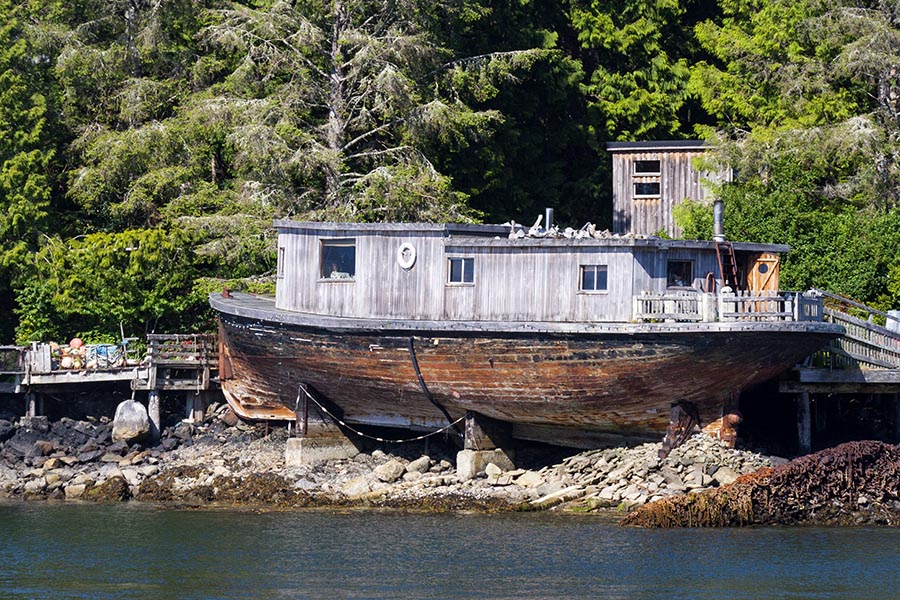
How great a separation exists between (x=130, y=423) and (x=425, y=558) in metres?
11.5

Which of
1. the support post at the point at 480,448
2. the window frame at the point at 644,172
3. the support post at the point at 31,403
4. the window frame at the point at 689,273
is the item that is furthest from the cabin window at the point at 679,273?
the support post at the point at 31,403

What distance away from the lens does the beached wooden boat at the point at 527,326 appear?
31.1 m

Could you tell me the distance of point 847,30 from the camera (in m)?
41.9

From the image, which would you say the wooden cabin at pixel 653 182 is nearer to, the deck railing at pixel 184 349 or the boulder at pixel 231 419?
the deck railing at pixel 184 349

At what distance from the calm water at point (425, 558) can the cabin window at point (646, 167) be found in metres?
14.7

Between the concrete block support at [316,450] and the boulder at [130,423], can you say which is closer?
the concrete block support at [316,450]

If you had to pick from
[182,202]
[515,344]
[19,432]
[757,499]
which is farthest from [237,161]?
[757,499]

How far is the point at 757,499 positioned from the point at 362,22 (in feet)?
61.9

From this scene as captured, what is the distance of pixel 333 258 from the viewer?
1388 inches

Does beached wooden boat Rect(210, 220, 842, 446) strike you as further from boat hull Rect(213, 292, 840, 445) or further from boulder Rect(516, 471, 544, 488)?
boulder Rect(516, 471, 544, 488)

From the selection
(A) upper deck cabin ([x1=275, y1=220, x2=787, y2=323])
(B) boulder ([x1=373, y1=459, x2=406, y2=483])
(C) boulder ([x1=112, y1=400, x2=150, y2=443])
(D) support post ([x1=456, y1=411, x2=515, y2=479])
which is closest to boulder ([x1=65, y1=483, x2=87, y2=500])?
(C) boulder ([x1=112, y1=400, x2=150, y2=443])

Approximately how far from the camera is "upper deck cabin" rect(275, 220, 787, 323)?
31.9 metres

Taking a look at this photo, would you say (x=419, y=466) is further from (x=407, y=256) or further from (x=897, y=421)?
(x=897, y=421)

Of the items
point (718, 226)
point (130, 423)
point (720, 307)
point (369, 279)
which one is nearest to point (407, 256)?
point (369, 279)
